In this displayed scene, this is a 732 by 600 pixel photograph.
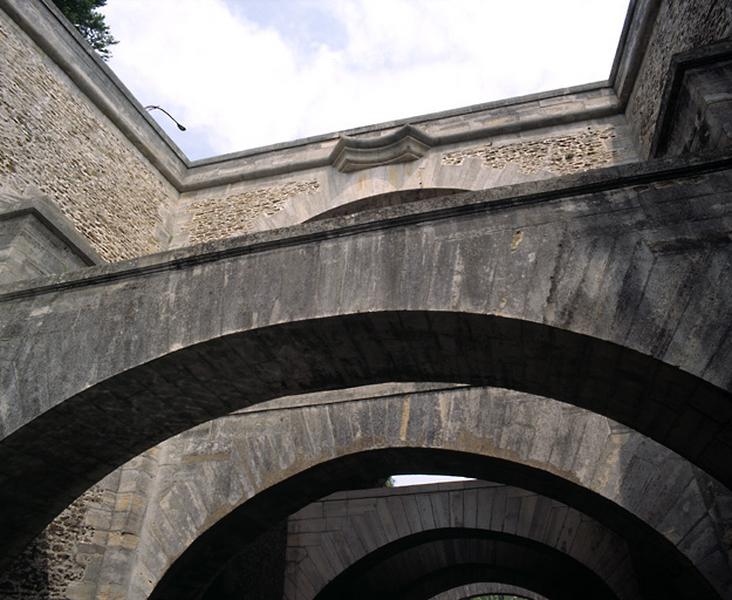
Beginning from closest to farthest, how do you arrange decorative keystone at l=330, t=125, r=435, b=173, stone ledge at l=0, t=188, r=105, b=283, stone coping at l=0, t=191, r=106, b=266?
stone ledge at l=0, t=188, r=105, b=283 < stone coping at l=0, t=191, r=106, b=266 < decorative keystone at l=330, t=125, r=435, b=173

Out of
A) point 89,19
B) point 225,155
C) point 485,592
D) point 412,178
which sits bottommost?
point 485,592

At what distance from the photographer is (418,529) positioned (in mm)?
8422

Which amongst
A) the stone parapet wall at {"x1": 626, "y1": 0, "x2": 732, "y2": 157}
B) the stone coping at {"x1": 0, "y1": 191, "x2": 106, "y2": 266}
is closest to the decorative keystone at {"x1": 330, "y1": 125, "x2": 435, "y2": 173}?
the stone parapet wall at {"x1": 626, "y1": 0, "x2": 732, "y2": 157}

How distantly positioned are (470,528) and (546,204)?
20.2 feet

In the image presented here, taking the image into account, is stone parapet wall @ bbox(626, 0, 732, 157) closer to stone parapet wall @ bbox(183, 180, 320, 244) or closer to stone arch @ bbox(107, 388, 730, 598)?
stone arch @ bbox(107, 388, 730, 598)

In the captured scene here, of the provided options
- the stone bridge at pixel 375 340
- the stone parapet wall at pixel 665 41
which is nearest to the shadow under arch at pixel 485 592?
the stone bridge at pixel 375 340

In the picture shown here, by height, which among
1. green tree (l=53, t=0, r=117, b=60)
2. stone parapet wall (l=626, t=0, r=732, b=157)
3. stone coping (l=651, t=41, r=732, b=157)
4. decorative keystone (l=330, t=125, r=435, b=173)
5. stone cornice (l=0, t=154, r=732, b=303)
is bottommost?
stone cornice (l=0, t=154, r=732, b=303)

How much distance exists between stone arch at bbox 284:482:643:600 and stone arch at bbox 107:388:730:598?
1.25 metres

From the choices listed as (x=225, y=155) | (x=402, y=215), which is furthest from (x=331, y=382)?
(x=225, y=155)

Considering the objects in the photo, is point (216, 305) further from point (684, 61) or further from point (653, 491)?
point (653, 491)

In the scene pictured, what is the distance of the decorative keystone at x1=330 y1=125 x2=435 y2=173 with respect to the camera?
8.56 metres

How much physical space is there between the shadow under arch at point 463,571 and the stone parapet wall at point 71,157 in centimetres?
558

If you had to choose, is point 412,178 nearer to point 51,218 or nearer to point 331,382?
point 51,218

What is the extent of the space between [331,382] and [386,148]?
5463 millimetres
